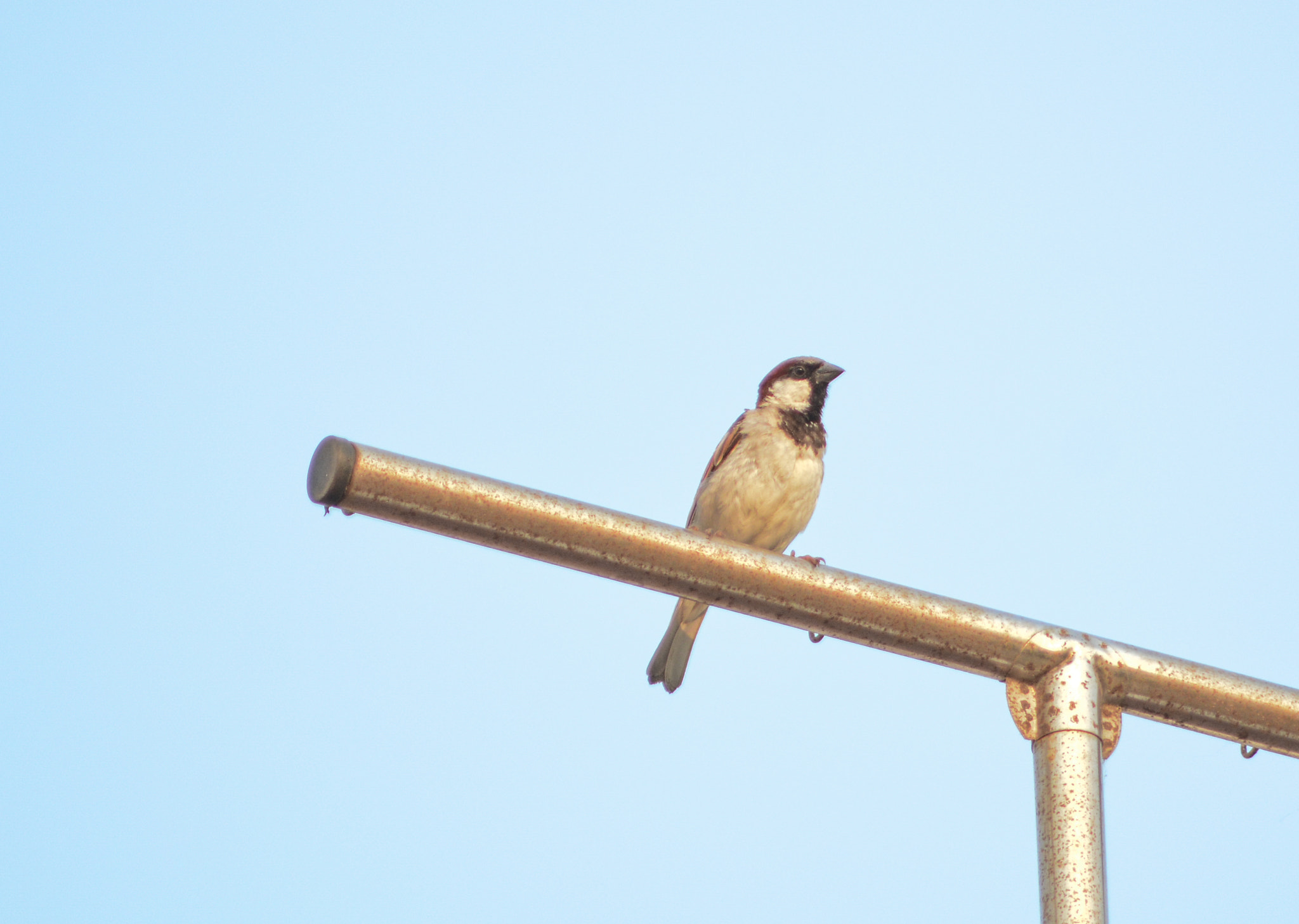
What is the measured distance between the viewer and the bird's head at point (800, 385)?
5.93 metres

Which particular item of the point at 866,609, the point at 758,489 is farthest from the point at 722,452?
the point at 866,609

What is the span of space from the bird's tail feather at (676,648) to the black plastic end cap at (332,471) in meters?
3.34

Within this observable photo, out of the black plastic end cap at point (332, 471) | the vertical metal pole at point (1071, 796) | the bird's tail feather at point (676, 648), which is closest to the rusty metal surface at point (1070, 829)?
the vertical metal pole at point (1071, 796)

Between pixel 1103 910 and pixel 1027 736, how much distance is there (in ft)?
0.95

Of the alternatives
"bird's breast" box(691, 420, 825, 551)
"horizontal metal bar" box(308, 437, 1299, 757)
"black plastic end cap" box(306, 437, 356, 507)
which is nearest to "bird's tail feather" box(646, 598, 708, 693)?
"bird's breast" box(691, 420, 825, 551)

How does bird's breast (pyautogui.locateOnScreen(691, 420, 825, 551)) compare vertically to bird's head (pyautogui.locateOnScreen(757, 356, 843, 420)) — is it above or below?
below

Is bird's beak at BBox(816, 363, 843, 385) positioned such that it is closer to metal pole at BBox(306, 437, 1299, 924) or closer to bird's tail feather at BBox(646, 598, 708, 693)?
bird's tail feather at BBox(646, 598, 708, 693)

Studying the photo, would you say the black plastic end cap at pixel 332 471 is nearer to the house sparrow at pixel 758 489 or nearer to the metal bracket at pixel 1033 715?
the metal bracket at pixel 1033 715

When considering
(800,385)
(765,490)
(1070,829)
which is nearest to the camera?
(1070,829)

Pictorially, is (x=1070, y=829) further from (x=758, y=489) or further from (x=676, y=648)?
(x=758, y=489)

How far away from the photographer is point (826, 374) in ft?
20.0

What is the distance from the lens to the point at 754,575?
199cm

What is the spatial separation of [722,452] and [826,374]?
62 cm

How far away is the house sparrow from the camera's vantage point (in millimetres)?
A: 5352
